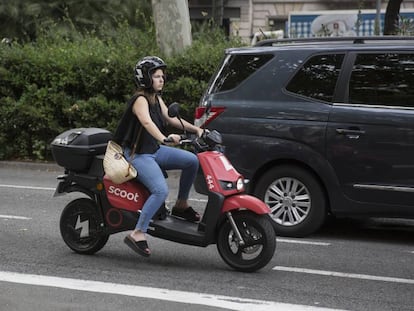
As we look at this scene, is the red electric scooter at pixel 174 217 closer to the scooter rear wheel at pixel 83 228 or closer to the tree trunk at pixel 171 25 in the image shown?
the scooter rear wheel at pixel 83 228

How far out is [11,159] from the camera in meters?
14.0

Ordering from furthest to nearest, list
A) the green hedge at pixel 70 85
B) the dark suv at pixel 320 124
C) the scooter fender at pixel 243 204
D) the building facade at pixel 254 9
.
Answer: the building facade at pixel 254 9, the green hedge at pixel 70 85, the dark suv at pixel 320 124, the scooter fender at pixel 243 204

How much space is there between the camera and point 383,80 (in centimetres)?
712

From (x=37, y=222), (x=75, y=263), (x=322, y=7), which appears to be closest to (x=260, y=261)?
(x=75, y=263)

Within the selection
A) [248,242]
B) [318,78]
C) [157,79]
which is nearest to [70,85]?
[318,78]

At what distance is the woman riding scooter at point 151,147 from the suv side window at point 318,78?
1.73 metres

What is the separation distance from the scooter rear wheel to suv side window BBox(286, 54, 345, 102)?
2.39 meters

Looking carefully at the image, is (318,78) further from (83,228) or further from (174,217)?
(83,228)

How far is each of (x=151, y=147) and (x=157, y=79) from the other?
56 cm

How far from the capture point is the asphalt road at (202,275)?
5.21 meters

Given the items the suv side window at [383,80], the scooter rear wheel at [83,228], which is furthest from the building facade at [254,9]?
the scooter rear wheel at [83,228]

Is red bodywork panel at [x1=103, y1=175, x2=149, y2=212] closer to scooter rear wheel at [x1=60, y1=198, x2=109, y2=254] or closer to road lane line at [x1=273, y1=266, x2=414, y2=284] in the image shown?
scooter rear wheel at [x1=60, y1=198, x2=109, y2=254]

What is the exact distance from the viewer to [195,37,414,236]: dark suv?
6.94 meters

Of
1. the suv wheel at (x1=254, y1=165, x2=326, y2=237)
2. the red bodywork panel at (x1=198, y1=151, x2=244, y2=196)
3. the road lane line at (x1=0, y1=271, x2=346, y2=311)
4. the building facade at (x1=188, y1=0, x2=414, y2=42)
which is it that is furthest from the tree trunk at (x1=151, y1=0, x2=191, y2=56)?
the building facade at (x1=188, y1=0, x2=414, y2=42)
